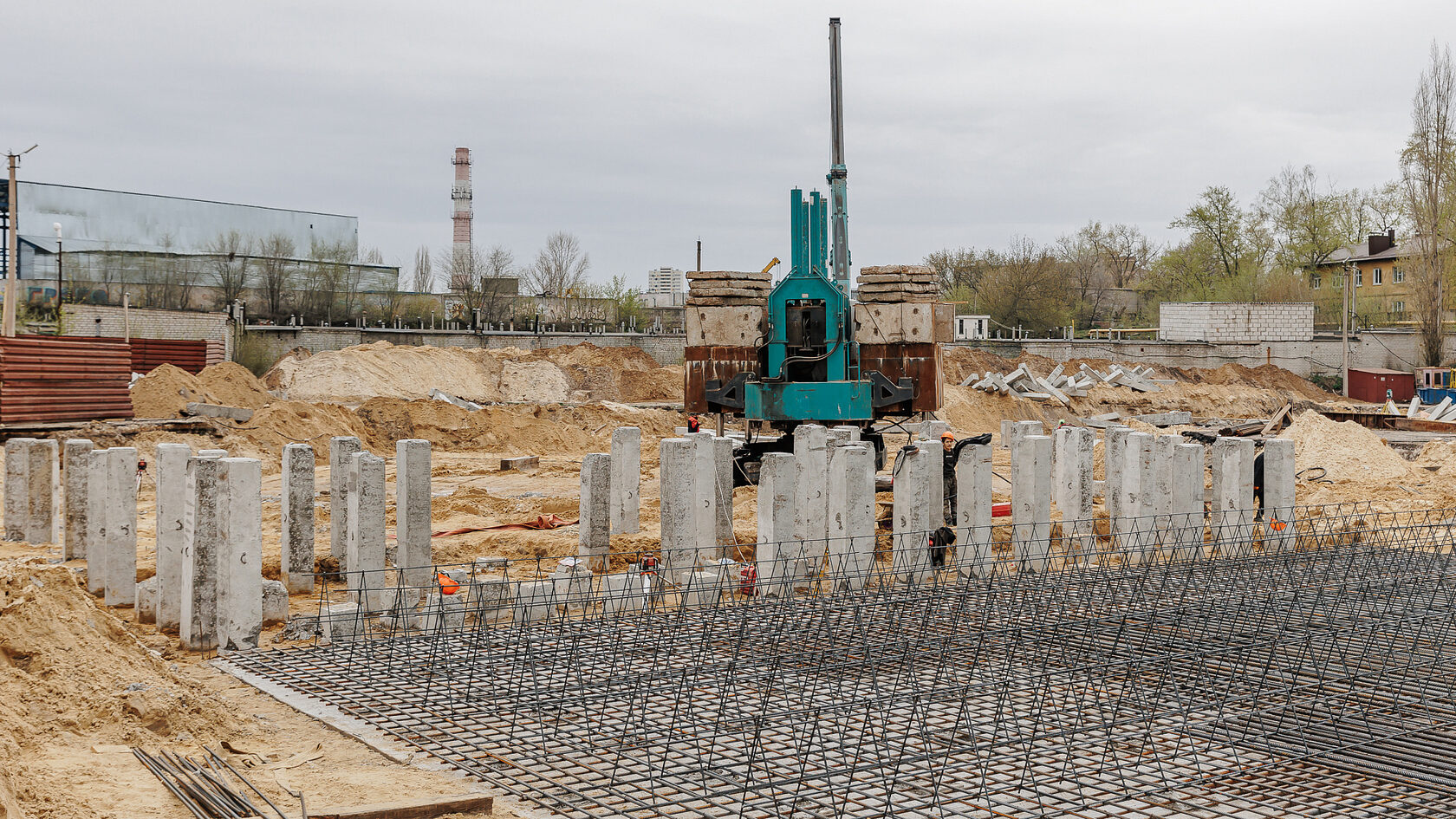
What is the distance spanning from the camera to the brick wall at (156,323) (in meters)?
32.8

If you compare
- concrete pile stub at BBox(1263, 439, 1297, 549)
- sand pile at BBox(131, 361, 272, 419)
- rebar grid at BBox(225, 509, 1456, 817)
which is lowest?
rebar grid at BBox(225, 509, 1456, 817)

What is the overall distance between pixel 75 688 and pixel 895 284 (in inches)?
300

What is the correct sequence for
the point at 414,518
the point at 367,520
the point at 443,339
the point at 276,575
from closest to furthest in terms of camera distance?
the point at 367,520
the point at 414,518
the point at 276,575
the point at 443,339

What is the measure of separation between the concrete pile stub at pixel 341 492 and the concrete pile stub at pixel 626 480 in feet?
7.32

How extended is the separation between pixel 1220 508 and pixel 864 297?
3.52 m

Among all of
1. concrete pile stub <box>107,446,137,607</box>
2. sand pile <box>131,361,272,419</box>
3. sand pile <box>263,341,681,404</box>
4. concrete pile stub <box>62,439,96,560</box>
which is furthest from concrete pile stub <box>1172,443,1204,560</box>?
sand pile <box>263,341,681,404</box>

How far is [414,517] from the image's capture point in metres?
7.74

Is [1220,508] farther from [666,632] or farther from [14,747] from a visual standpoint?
[14,747]

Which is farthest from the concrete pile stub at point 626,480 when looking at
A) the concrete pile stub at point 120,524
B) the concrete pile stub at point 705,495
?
the concrete pile stub at point 120,524

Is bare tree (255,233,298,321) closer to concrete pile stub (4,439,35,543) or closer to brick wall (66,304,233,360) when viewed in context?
brick wall (66,304,233,360)

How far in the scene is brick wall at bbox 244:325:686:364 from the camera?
3316 cm

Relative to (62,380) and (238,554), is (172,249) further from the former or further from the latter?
(238,554)

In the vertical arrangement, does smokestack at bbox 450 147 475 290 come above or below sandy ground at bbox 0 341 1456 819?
above

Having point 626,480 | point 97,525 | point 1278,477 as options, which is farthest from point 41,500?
point 1278,477
